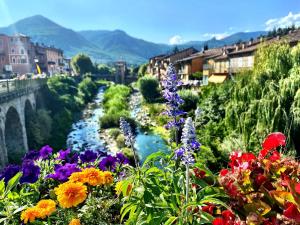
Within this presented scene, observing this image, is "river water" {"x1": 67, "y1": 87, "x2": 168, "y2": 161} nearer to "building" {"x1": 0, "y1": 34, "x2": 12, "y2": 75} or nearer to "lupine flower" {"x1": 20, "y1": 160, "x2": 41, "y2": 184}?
"lupine flower" {"x1": 20, "y1": 160, "x2": 41, "y2": 184}

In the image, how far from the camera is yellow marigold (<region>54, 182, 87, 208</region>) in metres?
2.79

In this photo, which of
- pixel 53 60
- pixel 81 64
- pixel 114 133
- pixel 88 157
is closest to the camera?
pixel 88 157

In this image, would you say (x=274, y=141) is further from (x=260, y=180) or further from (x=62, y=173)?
(x=62, y=173)

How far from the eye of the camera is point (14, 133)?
25.9 meters

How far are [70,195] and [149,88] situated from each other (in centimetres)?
5170

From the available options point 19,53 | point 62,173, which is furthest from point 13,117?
point 19,53

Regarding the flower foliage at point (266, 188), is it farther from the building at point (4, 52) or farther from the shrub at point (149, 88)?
the building at point (4, 52)

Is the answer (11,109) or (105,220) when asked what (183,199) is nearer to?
(105,220)

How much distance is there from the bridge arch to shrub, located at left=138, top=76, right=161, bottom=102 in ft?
99.4

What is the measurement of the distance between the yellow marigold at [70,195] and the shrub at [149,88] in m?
51.0

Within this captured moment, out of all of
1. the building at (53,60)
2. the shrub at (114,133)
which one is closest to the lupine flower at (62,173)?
the shrub at (114,133)

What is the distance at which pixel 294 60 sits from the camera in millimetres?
11023

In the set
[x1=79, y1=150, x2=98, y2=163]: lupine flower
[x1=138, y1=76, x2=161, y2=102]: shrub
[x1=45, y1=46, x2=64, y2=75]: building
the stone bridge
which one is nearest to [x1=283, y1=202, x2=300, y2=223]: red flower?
[x1=79, y1=150, x2=98, y2=163]: lupine flower

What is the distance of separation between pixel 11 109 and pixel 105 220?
2513cm
